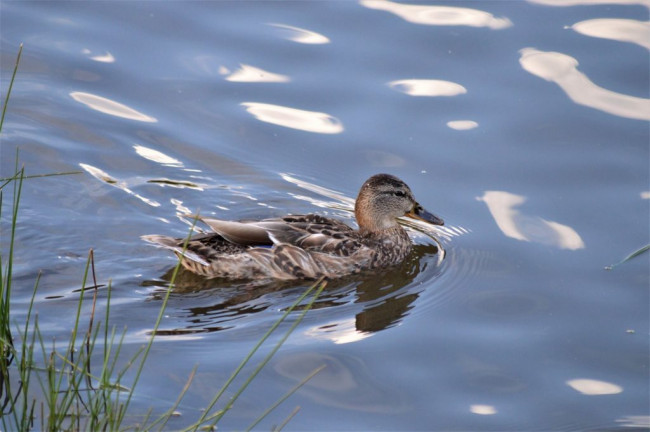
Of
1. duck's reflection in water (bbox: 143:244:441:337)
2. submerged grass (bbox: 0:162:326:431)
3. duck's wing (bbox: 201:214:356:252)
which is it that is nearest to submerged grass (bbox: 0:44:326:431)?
submerged grass (bbox: 0:162:326:431)

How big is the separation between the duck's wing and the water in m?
0.46

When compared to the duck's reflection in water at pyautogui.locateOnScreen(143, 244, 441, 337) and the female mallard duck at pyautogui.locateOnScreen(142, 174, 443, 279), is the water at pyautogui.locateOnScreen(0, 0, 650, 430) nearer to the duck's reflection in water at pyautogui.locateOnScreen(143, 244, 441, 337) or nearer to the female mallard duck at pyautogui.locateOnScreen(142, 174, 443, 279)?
the duck's reflection in water at pyautogui.locateOnScreen(143, 244, 441, 337)

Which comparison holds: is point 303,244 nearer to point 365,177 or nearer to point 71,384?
point 365,177

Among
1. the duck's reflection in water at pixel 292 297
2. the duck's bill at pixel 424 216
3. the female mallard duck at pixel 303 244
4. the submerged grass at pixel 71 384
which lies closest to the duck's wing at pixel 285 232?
the female mallard duck at pixel 303 244

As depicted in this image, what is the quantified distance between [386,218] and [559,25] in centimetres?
365

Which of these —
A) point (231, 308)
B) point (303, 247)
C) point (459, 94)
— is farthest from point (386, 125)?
point (231, 308)

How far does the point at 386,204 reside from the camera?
9.70 metres

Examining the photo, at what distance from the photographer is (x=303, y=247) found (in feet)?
30.8

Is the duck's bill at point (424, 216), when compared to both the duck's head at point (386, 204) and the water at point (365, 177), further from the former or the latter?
the water at point (365, 177)

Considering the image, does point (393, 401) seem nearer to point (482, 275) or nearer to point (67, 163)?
point (482, 275)

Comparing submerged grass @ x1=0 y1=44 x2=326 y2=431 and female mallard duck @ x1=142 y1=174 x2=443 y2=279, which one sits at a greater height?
female mallard duck @ x1=142 y1=174 x2=443 y2=279

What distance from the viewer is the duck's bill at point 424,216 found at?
31.3ft

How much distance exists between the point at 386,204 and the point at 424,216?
0.38 metres

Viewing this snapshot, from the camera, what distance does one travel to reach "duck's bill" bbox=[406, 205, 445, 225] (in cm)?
955
